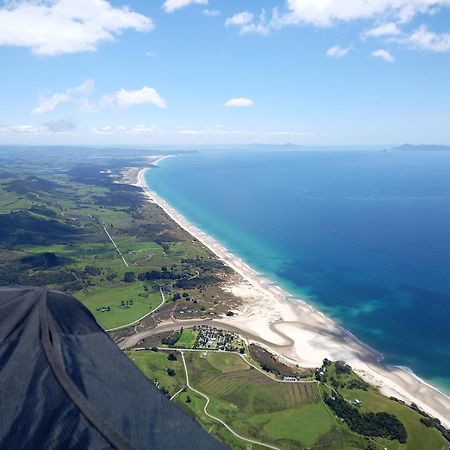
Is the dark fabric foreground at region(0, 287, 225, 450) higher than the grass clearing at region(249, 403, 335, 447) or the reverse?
higher

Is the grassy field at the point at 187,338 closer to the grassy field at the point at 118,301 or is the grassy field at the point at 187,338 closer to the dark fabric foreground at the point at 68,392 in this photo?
the grassy field at the point at 118,301

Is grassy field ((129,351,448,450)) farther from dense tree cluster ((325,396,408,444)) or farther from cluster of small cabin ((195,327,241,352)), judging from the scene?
cluster of small cabin ((195,327,241,352))

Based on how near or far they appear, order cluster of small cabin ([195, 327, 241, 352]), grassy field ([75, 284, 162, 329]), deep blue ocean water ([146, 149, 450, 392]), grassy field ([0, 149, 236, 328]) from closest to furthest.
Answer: cluster of small cabin ([195, 327, 241, 352])
deep blue ocean water ([146, 149, 450, 392])
grassy field ([75, 284, 162, 329])
grassy field ([0, 149, 236, 328])

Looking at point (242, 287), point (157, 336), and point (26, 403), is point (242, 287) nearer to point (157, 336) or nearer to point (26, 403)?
point (157, 336)

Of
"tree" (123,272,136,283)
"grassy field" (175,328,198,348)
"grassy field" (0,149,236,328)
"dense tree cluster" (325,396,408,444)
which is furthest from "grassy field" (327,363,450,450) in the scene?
"tree" (123,272,136,283)

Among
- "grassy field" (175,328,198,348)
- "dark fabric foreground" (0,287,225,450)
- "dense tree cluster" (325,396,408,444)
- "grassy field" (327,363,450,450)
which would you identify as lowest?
"grassy field" (175,328,198,348)

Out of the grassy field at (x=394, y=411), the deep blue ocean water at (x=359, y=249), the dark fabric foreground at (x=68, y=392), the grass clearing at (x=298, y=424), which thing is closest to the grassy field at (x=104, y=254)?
the deep blue ocean water at (x=359, y=249)
